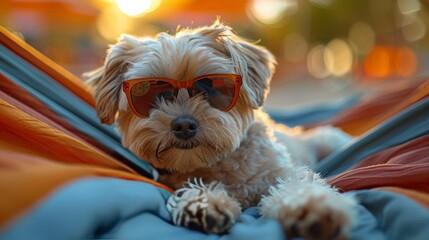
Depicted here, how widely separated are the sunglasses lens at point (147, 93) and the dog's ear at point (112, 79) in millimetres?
243

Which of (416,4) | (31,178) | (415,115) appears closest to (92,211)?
(31,178)

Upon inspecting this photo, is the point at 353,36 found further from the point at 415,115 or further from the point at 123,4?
the point at 415,115

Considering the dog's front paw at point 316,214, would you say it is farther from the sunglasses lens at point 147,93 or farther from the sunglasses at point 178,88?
the sunglasses lens at point 147,93

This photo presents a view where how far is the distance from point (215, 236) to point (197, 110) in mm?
900

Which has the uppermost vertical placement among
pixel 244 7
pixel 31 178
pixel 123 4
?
pixel 244 7

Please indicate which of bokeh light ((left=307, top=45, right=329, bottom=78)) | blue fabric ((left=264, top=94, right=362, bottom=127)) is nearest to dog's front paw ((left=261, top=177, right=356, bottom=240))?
blue fabric ((left=264, top=94, right=362, bottom=127))

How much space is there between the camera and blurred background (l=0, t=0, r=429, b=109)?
1217cm

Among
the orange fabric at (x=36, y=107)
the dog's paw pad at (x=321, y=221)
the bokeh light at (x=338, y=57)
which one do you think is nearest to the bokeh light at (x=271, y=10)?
the bokeh light at (x=338, y=57)

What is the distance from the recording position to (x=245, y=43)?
3180 millimetres

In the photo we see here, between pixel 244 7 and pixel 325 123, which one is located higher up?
pixel 244 7

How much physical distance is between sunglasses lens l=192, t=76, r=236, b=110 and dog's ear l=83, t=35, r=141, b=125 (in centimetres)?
49

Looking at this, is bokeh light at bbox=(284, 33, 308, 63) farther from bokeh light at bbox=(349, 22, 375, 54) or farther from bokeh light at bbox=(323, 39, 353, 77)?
bokeh light at bbox=(349, 22, 375, 54)

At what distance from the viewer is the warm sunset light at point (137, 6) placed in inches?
449

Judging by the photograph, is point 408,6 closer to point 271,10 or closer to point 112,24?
point 271,10
